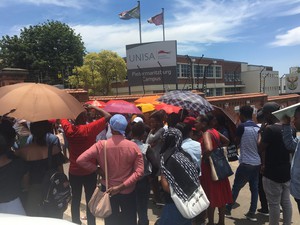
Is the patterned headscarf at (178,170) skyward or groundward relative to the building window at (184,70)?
groundward

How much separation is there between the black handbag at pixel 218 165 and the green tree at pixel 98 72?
101ft

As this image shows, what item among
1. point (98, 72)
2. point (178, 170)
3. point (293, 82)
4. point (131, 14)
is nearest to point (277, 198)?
point (178, 170)

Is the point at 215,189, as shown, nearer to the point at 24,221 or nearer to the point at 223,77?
the point at 24,221

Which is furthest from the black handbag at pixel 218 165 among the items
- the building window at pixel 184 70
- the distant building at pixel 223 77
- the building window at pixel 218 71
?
the building window at pixel 218 71

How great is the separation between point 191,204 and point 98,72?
3319 cm

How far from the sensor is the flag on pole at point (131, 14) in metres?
36.4

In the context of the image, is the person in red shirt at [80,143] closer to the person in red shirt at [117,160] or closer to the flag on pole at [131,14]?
the person in red shirt at [117,160]

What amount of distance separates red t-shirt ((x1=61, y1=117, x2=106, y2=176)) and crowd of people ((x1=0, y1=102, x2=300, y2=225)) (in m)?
0.01

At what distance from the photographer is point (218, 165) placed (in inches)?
173

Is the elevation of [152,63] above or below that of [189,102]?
above

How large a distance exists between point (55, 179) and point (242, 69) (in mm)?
75434

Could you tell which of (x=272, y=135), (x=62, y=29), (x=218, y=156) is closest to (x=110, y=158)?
(x=218, y=156)

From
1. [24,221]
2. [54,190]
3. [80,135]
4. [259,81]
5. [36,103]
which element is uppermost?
[259,81]

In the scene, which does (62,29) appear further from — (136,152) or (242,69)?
(242,69)
